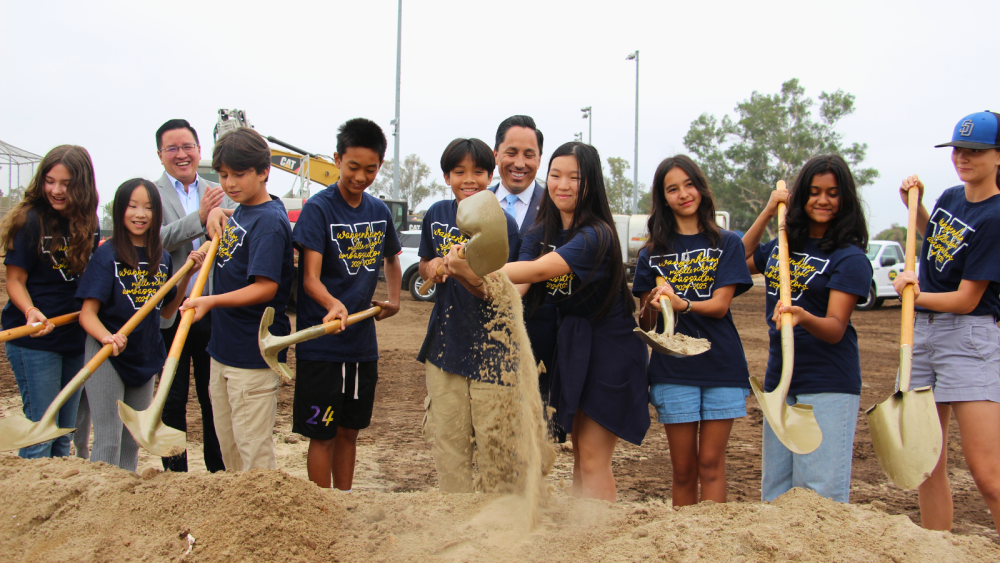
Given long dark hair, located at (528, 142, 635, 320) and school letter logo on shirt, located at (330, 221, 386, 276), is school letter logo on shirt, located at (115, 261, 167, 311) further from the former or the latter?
long dark hair, located at (528, 142, 635, 320)

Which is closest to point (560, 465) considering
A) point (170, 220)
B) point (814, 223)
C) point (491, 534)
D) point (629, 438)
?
point (629, 438)

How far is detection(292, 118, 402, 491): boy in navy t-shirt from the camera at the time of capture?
2605 millimetres

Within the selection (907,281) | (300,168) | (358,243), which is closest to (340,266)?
(358,243)

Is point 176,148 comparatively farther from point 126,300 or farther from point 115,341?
point 115,341

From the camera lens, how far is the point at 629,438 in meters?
2.36

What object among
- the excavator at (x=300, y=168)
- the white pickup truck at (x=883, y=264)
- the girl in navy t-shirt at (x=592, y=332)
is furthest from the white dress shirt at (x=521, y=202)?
the white pickup truck at (x=883, y=264)

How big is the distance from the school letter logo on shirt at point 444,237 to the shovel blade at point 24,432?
1602 millimetres

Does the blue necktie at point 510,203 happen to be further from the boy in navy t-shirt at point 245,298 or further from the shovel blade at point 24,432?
the shovel blade at point 24,432

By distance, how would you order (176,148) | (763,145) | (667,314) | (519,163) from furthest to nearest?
(763,145) → (176,148) → (519,163) → (667,314)

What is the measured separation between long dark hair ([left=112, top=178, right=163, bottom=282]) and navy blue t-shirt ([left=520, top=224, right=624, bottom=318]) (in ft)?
5.55

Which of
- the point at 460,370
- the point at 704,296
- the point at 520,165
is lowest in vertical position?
the point at 460,370

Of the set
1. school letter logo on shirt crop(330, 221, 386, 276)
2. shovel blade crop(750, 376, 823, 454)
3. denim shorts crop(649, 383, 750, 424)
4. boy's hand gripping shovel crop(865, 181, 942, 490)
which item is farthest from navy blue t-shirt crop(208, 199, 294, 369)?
boy's hand gripping shovel crop(865, 181, 942, 490)

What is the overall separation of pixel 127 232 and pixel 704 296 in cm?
255

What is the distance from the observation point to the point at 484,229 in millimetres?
1986
